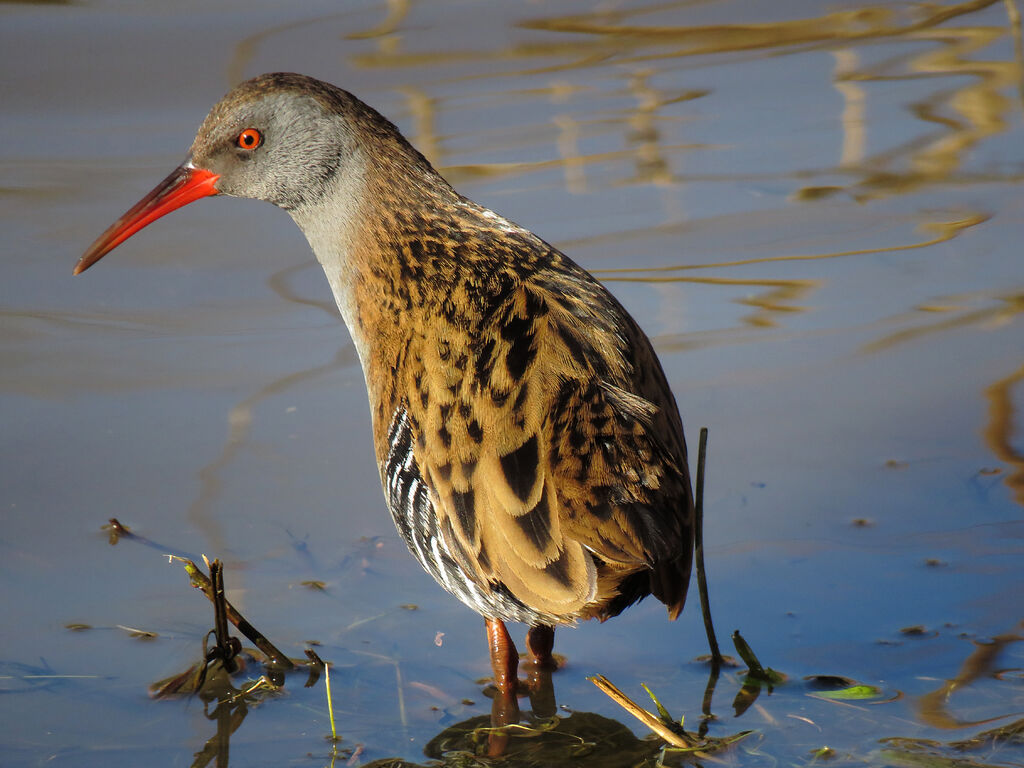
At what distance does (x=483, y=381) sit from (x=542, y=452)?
26 centimetres

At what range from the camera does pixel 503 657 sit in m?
3.41

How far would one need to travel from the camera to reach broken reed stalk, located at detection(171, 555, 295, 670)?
325 cm

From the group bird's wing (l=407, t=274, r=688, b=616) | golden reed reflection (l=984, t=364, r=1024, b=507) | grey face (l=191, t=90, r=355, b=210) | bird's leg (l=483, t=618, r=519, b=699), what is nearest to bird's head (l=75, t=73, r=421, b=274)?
grey face (l=191, t=90, r=355, b=210)

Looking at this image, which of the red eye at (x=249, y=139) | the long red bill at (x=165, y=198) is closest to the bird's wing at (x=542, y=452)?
the red eye at (x=249, y=139)

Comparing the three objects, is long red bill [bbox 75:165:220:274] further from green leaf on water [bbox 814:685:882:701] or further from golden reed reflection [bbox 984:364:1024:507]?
golden reed reflection [bbox 984:364:1024:507]

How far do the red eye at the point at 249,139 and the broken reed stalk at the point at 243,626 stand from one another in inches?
49.1

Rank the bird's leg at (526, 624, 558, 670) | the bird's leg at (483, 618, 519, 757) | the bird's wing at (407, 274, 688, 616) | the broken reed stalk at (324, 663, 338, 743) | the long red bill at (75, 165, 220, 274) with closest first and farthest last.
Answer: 1. the bird's wing at (407, 274, 688, 616)
2. the broken reed stalk at (324, 663, 338, 743)
3. the bird's leg at (483, 618, 519, 757)
4. the bird's leg at (526, 624, 558, 670)
5. the long red bill at (75, 165, 220, 274)

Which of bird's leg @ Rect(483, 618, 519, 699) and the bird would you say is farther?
bird's leg @ Rect(483, 618, 519, 699)

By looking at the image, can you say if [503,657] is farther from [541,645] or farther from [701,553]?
[701,553]

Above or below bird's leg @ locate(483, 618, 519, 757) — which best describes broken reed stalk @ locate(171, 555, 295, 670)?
above

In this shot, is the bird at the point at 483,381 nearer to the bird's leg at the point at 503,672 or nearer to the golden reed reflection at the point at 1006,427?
the bird's leg at the point at 503,672

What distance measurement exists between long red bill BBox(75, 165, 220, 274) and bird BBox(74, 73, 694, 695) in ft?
0.08

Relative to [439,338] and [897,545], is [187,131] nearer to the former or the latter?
[439,338]

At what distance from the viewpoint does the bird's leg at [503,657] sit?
340 cm
